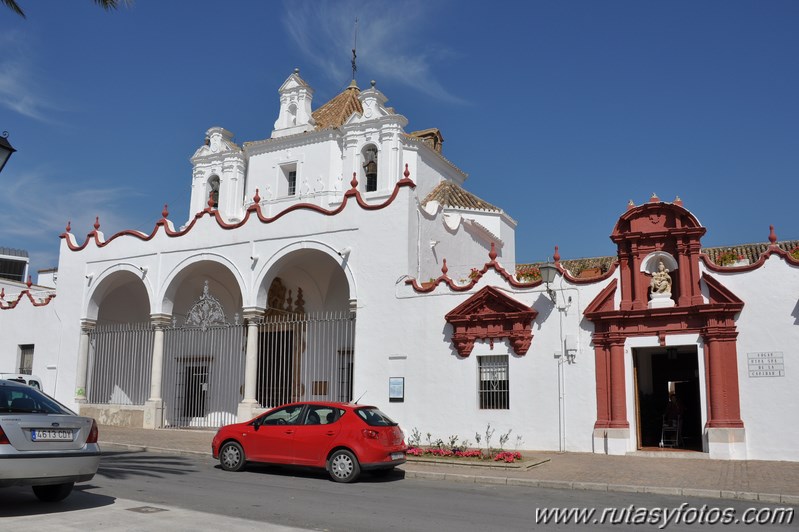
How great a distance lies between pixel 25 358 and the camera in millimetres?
26984

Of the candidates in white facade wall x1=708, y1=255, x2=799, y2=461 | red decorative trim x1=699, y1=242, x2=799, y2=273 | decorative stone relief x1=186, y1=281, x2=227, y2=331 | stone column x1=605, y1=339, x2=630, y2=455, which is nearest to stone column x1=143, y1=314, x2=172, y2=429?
decorative stone relief x1=186, y1=281, x2=227, y2=331

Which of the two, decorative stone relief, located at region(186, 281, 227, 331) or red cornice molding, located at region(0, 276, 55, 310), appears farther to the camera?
red cornice molding, located at region(0, 276, 55, 310)

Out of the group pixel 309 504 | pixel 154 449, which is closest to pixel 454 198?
pixel 154 449

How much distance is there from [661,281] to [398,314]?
257 inches

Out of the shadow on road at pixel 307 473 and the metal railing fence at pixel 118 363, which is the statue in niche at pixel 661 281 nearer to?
the shadow on road at pixel 307 473

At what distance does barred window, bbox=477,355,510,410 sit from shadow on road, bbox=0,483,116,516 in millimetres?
10204

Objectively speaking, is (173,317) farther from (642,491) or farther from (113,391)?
(642,491)

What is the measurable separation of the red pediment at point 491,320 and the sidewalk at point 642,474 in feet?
9.13

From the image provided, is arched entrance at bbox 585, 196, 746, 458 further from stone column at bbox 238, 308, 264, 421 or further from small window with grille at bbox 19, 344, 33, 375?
small window with grille at bbox 19, 344, 33, 375

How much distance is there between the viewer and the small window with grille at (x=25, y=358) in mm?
26781

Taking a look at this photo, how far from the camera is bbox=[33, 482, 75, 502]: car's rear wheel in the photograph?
8.59 metres

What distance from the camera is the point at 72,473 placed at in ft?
26.2

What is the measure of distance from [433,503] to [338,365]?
11478 mm

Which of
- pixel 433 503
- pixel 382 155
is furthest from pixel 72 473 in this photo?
pixel 382 155
